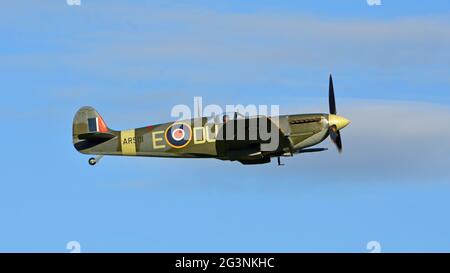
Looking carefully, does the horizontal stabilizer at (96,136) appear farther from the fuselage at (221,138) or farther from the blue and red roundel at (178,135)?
the blue and red roundel at (178,135)

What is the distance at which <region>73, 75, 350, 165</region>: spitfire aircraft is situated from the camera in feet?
115

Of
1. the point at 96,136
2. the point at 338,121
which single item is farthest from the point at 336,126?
the point at 96,136

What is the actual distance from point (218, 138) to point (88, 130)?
4692mm

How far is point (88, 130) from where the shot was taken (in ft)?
121

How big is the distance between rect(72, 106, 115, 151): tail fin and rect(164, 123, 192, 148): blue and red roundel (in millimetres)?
1960

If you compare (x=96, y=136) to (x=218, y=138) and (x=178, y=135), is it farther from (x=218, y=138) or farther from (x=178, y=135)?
(x=218, y=138)
